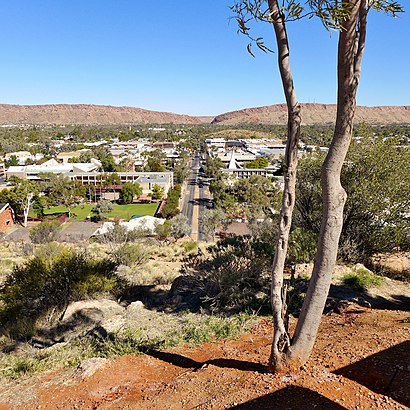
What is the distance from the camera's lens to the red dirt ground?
3.97 m

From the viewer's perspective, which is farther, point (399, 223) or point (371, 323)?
point (399, 223)

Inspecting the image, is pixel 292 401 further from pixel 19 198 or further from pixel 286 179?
pixel 19 198

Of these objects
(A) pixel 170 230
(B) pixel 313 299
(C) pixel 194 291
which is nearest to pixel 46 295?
(C) pixel 194 291

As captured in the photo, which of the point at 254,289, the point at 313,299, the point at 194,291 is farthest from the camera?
the point at 194,291

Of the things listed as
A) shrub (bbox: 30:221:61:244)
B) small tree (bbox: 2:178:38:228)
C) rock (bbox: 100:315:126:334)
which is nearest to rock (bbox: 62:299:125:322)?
rock (bbox: 100:315:126:334)

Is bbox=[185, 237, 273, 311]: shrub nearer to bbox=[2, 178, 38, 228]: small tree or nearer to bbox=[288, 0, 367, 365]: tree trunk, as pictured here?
bbox=[288, 0, 367, 365]: tree trunk

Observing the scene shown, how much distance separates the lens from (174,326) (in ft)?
23.0

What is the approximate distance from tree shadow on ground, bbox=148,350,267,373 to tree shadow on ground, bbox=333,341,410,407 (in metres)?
1.01

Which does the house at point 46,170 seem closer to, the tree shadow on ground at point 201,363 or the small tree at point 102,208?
the small tree at point 102,208

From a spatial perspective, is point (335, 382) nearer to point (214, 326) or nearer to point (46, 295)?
point (214, 326)

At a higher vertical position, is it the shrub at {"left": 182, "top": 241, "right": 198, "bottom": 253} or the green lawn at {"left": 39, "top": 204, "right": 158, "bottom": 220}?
the shrub at {"left": 182, "top": 241, "right": 198, "bottom": 253}

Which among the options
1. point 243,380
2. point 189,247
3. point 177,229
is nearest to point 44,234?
point 177,229

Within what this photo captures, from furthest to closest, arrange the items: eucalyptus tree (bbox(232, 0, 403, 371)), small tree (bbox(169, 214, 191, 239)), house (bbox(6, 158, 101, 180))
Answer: house (bbox(6, 158, 101, 180)), small tree (bbox(169, 214, 191, 239)), eucalyptus tree (bbox(232, 0, 403, 371))

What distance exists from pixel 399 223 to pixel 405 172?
1.29m
